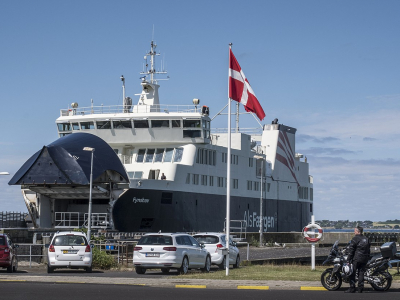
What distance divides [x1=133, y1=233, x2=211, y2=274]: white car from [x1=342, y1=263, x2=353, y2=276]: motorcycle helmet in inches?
285

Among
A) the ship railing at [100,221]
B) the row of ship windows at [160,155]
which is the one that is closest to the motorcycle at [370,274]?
the ship railing at [100,221]

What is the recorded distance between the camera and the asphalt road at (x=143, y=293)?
14.8m

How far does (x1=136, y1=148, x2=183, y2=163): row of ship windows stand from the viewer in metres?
45.6

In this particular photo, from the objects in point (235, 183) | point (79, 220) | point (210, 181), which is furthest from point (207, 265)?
point (235, 183)

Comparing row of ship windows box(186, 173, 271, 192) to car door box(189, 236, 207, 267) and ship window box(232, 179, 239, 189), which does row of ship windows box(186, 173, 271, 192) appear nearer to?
ship window box(232, 179, 239, 189)

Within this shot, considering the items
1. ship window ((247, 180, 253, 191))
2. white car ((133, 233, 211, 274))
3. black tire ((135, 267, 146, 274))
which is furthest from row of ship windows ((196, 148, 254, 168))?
black tire ((135, 267, 146, 274))

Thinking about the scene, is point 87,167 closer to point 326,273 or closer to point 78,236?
point 78,236

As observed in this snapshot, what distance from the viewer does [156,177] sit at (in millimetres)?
44438

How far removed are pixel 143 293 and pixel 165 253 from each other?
6659 mm

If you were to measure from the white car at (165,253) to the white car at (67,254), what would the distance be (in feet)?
7.44

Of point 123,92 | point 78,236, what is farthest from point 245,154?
point 78,236

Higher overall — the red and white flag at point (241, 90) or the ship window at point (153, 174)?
the red and white flag at point (241, 90)

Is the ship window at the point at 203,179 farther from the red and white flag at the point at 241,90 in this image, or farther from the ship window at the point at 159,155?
the red and white flag at the point at 241,90

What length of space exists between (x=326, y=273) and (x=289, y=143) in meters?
44.9
